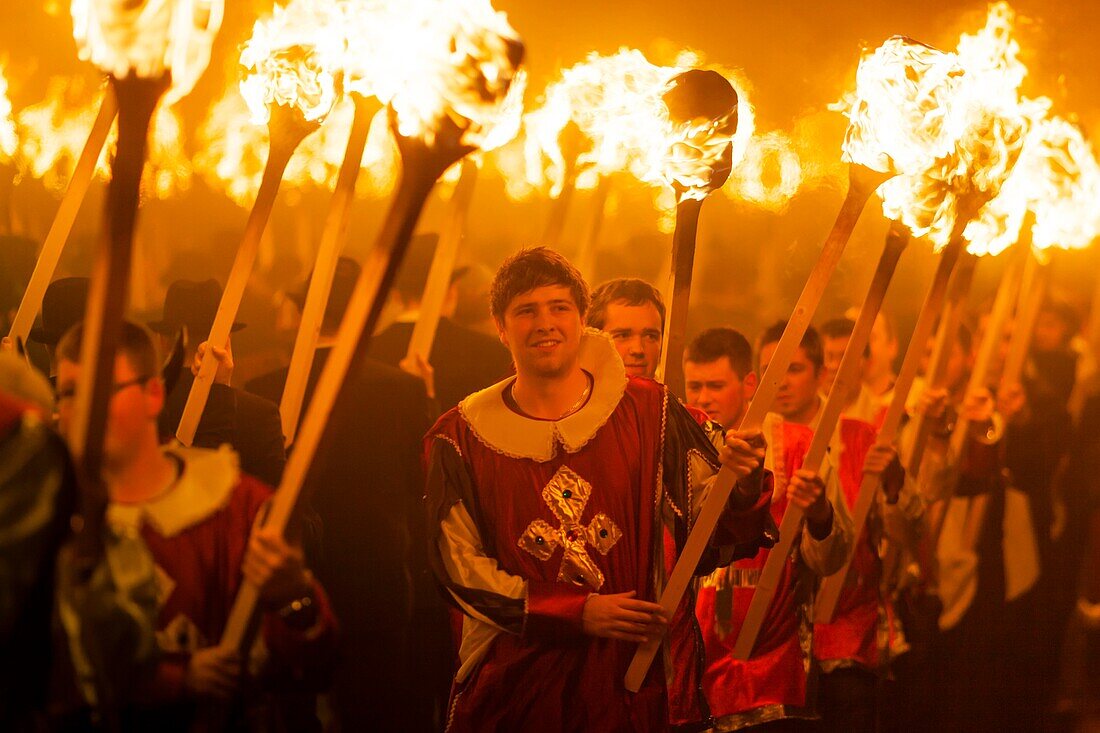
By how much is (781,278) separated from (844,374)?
3.56 ft

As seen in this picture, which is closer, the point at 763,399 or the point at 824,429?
the point at 763,399

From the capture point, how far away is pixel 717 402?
4.34m

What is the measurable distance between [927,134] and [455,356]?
1673 mm

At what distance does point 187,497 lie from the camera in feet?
10.3

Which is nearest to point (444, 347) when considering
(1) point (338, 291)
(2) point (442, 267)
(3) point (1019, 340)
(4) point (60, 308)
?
(2) point (442, 267)

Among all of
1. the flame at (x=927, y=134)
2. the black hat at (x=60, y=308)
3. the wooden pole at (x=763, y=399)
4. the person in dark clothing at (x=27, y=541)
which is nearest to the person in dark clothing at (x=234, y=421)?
the black hat at (x=60, y=308)

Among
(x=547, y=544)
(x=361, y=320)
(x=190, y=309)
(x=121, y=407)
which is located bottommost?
(x=547, y=544)

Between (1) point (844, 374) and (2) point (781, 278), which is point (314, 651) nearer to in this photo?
(1) point (844, 374)

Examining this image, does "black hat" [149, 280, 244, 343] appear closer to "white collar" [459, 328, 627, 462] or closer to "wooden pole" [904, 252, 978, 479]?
"white collar" [459, 328, 627, 462]

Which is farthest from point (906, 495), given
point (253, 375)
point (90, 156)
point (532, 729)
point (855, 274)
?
point (90, 156)

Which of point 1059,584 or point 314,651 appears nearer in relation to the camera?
point 314,651

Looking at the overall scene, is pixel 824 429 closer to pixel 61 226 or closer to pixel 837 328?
pixel 837 328

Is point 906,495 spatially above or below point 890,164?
below

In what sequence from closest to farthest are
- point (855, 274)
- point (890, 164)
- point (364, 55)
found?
point (364, 55) → point (890, 164) → point (855, 274)
